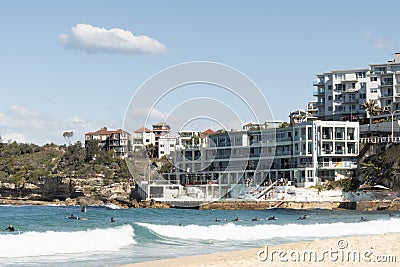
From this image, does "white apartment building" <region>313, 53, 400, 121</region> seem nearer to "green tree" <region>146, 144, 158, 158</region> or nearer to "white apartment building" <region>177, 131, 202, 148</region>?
"white apartment building" <region>177, 131, 202, 148</region>

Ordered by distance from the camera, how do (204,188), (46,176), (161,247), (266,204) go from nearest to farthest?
1. (161,247)
2. (266,204)
3. (204,188)
4. (46,176)

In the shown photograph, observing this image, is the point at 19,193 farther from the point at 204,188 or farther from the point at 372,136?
the point at 372,136

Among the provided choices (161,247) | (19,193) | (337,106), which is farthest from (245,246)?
(19,193)

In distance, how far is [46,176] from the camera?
112875 mm

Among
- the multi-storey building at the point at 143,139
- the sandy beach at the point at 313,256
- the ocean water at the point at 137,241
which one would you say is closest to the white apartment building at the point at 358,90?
the multi-storey building at the point at 143,139

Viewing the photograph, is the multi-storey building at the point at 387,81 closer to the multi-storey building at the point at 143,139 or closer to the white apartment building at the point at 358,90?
the white apartment building at the point at 358,90

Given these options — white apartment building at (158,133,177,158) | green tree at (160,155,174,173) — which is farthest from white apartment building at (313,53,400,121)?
white apartment building at (158,133,177,158)

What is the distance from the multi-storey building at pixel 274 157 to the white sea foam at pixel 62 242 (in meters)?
53.0

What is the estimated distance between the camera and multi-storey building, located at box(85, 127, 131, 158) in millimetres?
134250

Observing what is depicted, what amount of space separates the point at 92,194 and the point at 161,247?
75162 millimetres

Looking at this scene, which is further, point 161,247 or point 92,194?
point 92,194

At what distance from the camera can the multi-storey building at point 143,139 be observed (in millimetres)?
134250

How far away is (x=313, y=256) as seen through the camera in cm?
2489

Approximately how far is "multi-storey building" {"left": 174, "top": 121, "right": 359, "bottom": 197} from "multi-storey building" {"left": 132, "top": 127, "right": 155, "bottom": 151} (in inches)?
1308
